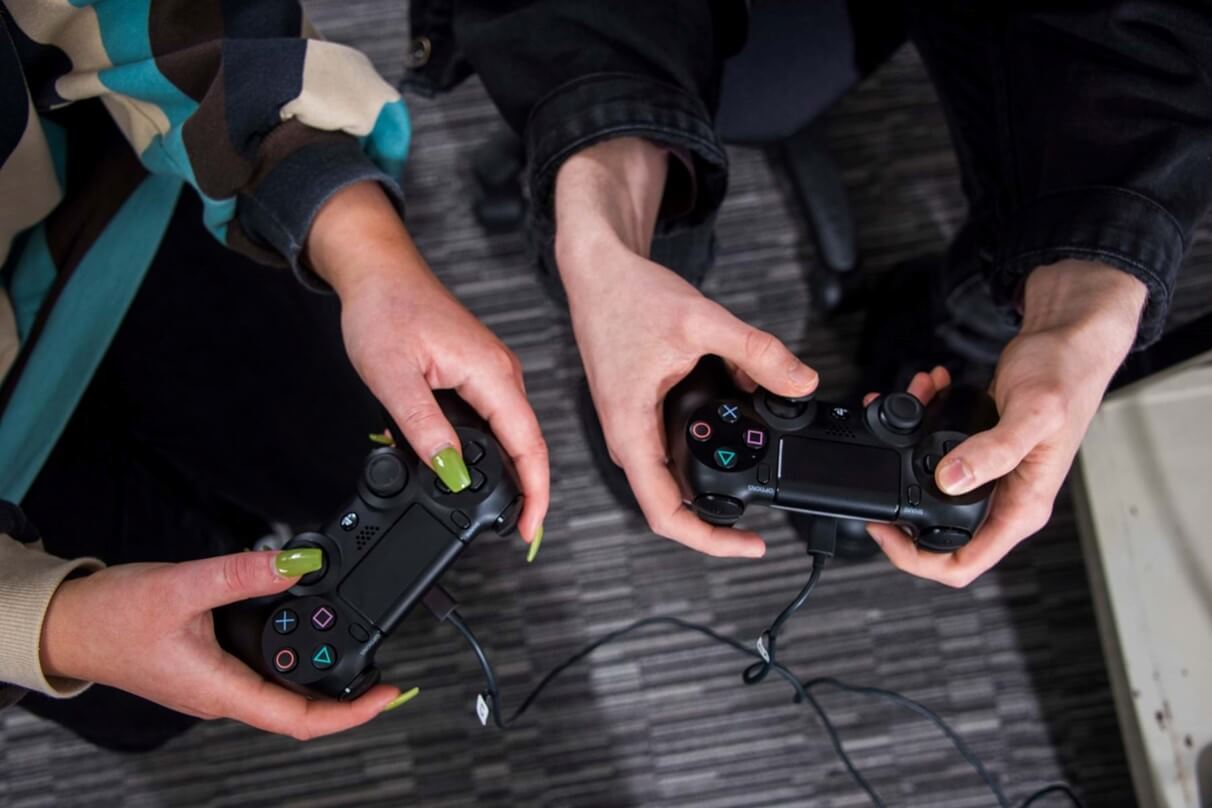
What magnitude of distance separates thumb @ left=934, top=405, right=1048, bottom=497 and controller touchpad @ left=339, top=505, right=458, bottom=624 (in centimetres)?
33

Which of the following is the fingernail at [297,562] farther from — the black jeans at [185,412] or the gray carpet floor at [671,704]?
the gray carpet floor at [671,704]

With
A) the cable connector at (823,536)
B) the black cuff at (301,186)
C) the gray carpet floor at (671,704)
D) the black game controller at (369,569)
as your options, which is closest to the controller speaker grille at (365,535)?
the black game controller at (369,569)

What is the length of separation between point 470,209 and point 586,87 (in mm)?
525

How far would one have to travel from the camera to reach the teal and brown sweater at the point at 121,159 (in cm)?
55

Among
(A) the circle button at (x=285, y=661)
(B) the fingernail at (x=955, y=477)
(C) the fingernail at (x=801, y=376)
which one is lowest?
(A) the circle button at (x=285, y=661)

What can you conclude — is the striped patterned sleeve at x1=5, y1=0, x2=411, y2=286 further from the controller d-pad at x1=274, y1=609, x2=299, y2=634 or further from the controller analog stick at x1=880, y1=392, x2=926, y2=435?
the controller analog stick at x1=880, y1=392, x2=926, y2=435

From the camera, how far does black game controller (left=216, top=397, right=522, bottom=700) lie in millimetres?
551

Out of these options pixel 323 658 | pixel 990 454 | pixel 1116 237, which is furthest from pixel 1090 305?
pixel 323 658

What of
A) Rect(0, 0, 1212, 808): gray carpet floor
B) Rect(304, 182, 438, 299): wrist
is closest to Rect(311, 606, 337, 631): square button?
Rect(304, 182, 438, 299): wrist

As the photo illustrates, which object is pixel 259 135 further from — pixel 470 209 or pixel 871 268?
pixel 871 268

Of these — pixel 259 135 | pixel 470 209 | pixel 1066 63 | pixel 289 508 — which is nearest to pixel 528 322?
pixel 470 209

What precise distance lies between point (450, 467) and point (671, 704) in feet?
1.72

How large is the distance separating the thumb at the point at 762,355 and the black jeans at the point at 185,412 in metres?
0.38

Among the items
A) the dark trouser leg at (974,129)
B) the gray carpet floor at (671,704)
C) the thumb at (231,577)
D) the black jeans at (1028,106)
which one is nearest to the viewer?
the thumb at (231,577)
